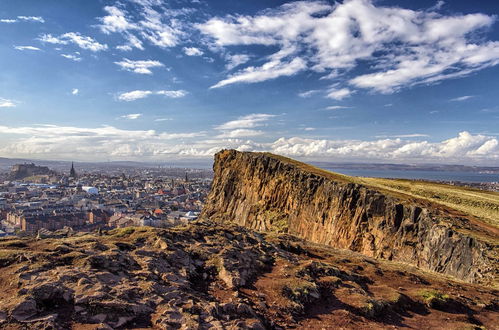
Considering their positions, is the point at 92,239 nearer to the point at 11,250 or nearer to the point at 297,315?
the point at 11,250

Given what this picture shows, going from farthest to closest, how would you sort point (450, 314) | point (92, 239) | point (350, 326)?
1. point (92, 239)
2. point (450, 314)
3. point (350, 326)

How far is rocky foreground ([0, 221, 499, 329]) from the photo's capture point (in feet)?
30.6

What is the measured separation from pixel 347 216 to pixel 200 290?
104 feet

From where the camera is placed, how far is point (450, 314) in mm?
14750

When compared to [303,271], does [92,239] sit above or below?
above

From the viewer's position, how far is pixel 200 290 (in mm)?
12734

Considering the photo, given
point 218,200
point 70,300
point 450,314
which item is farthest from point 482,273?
point 218,200

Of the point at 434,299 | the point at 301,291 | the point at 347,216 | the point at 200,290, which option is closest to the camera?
the point at 200,290

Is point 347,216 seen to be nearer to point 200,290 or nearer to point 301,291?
point 301,291

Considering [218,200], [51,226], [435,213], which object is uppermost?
[435,213]

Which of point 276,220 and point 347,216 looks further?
point 276,220

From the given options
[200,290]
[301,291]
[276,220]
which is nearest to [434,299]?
[301,291]

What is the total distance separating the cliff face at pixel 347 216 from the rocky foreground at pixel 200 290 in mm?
6888

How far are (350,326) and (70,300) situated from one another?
10.8 m
